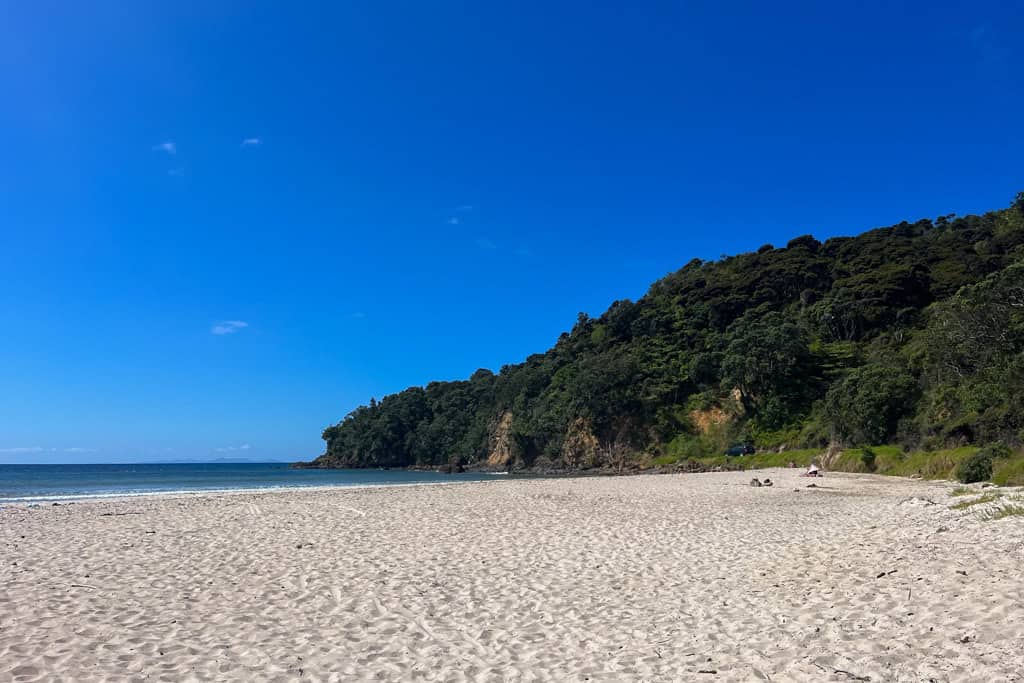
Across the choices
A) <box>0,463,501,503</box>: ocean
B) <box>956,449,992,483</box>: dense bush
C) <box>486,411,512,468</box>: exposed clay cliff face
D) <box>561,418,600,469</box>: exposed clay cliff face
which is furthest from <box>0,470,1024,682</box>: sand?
<box>486,411,512,468</box>: exposed clay cliff face

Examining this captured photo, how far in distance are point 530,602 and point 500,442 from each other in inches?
3631

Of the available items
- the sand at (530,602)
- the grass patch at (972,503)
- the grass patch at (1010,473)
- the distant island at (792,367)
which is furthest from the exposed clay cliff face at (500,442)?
the grass patch at (972,503)

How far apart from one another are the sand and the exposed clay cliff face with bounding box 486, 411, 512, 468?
266 feet

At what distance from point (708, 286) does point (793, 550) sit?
8797cm

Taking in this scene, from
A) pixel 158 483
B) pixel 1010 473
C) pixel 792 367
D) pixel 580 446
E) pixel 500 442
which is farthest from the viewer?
pixel 500 442

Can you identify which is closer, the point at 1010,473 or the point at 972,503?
the point at 972,503

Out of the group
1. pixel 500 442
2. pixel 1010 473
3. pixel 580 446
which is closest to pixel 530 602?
pixel 1010 473

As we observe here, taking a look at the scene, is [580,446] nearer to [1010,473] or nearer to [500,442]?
[500,442]

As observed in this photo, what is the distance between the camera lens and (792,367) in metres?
67.9

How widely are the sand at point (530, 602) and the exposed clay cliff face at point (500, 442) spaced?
8093 centimetres

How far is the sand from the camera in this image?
5949 millimetres

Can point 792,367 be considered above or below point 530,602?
above

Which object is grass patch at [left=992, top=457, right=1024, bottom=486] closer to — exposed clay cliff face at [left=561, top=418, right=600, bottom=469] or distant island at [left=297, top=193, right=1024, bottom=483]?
distant island at [left=297, top=193, right=1024, bottom=483]

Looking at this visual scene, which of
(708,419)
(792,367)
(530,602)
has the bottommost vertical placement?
(530,602)
